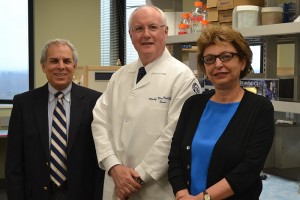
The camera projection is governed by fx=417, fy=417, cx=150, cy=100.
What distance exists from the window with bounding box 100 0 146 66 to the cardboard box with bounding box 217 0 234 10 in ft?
10.4

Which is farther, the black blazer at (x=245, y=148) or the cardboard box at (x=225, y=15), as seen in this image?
the cardboard box at (x=225, y=15)

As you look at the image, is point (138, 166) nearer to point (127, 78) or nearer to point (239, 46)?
Result: point (127, 78)

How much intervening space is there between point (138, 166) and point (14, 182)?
1.90 feet

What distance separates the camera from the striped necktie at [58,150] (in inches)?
72.2

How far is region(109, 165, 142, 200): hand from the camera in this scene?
1708 mm

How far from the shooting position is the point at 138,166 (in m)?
1.72

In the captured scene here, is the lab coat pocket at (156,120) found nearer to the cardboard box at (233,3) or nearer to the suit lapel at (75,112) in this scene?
the suit lapel at (75,112)

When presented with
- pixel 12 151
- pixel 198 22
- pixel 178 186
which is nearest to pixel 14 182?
pixel 12 151

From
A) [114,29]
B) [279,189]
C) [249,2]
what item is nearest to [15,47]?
[114,29]

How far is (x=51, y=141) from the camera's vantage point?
185cm

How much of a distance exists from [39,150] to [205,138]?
2.62 ft

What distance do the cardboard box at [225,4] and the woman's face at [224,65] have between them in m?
0.86

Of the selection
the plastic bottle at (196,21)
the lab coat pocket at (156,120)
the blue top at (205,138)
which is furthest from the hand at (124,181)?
the plastic bottle at (196,21)

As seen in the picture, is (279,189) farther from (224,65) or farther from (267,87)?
(224,65)
